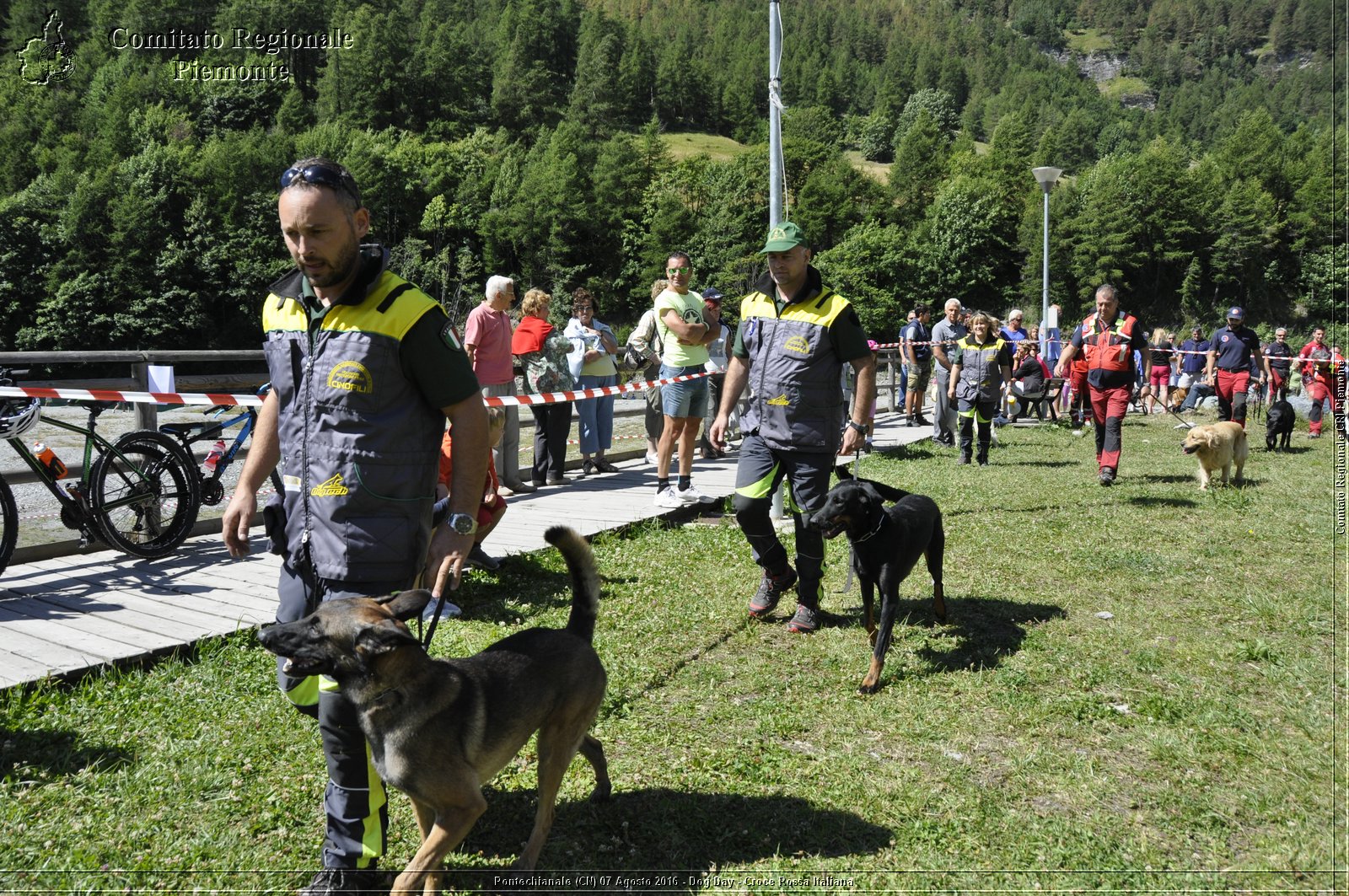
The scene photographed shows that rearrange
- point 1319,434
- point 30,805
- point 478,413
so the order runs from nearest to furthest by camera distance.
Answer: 1. point 478,413
2. point 30,805
3. point 1319,434

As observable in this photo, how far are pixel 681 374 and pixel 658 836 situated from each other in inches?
240

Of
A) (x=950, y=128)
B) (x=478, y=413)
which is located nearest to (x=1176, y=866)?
(x=478, y=413)

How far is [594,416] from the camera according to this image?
35.8ft

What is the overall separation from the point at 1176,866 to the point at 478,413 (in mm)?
2772

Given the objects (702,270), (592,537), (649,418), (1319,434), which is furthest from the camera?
(702,270)

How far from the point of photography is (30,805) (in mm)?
3377

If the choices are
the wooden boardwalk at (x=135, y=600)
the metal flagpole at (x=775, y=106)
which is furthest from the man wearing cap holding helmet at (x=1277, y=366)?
the wooden boardwalk at (x=135, y=600)

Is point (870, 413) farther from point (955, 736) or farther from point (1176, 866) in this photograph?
point (1176, 866)

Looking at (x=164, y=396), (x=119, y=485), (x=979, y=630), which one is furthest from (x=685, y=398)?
(x=119, y=485)

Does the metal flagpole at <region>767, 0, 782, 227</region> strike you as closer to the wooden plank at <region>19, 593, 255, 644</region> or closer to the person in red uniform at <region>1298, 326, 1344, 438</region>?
the wooden plank at <region>19, 593, 255, 644</region>

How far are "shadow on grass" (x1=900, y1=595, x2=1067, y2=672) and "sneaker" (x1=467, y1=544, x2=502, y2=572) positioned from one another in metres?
2.81

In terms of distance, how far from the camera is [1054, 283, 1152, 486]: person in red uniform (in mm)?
10484

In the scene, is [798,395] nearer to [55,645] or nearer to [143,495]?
[55,645]

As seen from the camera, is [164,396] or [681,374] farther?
[681,374]
